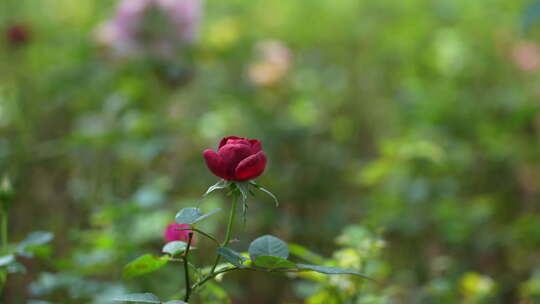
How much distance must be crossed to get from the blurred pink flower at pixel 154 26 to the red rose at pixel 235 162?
1224 mm

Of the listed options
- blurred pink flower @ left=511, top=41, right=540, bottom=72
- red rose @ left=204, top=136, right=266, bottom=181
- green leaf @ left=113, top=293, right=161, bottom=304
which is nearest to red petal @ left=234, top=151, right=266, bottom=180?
red rose @ left=204, top=136, right=266, bottom=181

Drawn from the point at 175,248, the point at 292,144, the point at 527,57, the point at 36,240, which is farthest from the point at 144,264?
the point at 527,57

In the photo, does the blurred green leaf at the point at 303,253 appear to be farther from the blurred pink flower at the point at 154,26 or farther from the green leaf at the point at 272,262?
the blurred pink flower at the point at 154,26

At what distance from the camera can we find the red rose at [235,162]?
48cm

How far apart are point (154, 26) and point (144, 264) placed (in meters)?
→ 1.24

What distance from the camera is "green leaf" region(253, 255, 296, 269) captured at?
18.3 inches

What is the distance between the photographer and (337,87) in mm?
2000

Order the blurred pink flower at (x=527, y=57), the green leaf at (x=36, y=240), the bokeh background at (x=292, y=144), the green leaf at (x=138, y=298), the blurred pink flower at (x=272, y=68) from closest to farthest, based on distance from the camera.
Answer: the green leaf at (x=138, y=298) < the green leaf at (x=36, y=240) < the bokeh background at (x=292, y=144) < the blurred pink flower at (x=272, y=68) < the blurred pink flower at (x=527, y=57)

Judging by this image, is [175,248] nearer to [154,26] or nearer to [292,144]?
[292,144]

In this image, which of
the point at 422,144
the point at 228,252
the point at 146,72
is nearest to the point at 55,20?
the point at 146,72

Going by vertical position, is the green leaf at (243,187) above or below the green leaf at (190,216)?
above

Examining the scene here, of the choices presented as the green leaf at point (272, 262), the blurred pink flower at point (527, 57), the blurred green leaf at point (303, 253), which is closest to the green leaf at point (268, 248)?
the green leaf at point (272, 262)

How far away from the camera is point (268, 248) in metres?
0.49

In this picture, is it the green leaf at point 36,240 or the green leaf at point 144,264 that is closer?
the green leaf at point 144,264
